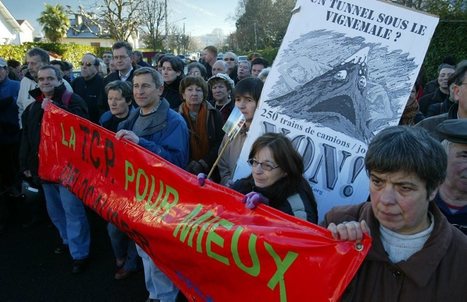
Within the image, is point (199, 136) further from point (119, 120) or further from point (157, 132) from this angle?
point (119, 120)

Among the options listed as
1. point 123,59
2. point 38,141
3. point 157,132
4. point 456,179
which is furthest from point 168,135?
point 123,59

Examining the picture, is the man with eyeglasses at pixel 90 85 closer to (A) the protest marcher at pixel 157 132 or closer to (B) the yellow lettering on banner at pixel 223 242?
(A) the protest marcher at pixel 157 132

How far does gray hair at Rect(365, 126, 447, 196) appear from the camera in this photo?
4.51ft

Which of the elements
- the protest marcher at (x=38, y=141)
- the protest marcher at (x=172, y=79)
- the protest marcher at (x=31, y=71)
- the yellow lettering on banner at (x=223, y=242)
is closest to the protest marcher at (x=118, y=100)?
the protest marcher at (x=38, y=141)

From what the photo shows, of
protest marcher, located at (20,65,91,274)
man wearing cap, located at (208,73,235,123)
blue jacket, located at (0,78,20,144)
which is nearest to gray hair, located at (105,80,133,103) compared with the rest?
protest marcher, located at (20,65,91,274)

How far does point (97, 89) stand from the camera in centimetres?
633

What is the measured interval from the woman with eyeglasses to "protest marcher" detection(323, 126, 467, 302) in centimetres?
75

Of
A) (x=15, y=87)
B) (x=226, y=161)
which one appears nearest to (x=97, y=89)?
(x=15, y=87)

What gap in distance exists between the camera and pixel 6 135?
16.8ft

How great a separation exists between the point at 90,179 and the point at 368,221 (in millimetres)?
2461

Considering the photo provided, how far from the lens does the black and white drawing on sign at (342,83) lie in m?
2.50

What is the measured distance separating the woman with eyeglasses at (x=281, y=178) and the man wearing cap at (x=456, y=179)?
72 centimetres

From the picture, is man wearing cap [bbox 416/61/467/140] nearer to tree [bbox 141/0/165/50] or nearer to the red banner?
the red banner

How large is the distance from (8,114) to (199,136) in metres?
2.95
